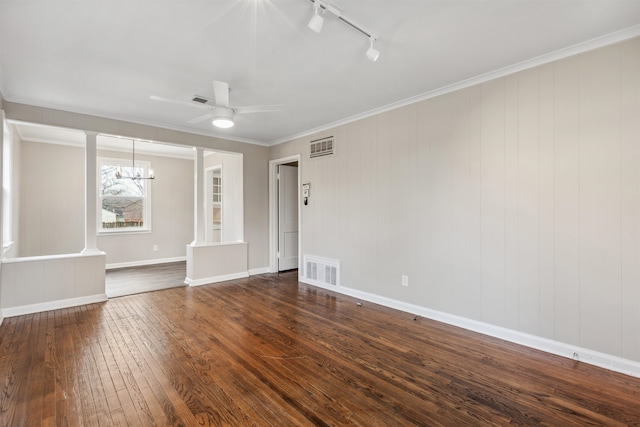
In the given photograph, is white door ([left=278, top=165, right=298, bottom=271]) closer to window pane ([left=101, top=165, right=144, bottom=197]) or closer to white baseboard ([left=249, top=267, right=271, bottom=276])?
white baseboard ([left=249, top=267, right=271, bottom=276])

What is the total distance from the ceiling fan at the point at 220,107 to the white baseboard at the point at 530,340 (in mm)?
2972

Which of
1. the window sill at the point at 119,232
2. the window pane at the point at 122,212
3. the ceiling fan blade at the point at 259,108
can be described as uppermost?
the ceiling fan blade at the point at 259,108

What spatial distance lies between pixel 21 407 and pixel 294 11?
3199 mm

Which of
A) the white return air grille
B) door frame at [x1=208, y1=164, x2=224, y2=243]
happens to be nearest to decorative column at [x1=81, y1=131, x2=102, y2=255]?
door frame at [x1=208, y1=164, x2=224, y2=243]

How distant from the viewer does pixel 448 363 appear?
8.25 ft

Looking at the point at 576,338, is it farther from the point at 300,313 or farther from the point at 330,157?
the point at 330,157

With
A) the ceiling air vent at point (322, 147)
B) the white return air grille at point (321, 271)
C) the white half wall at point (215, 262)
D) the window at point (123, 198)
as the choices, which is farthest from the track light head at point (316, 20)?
the window at point (123, 198)

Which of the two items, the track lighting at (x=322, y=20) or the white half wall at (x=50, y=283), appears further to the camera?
the white half wall at (x=50, y=283)

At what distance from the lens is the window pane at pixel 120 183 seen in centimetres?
643

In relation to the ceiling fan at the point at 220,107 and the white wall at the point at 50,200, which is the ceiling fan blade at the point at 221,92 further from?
the white wall at the point at 50,200

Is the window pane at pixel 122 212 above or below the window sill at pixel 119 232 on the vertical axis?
above

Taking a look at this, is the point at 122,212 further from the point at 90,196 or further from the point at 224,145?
the point at 224,145

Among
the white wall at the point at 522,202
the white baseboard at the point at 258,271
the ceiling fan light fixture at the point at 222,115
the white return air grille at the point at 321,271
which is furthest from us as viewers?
the white baseboard at the point at 258,271

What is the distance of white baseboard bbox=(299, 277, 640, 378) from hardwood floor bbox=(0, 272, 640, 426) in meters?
0.10
